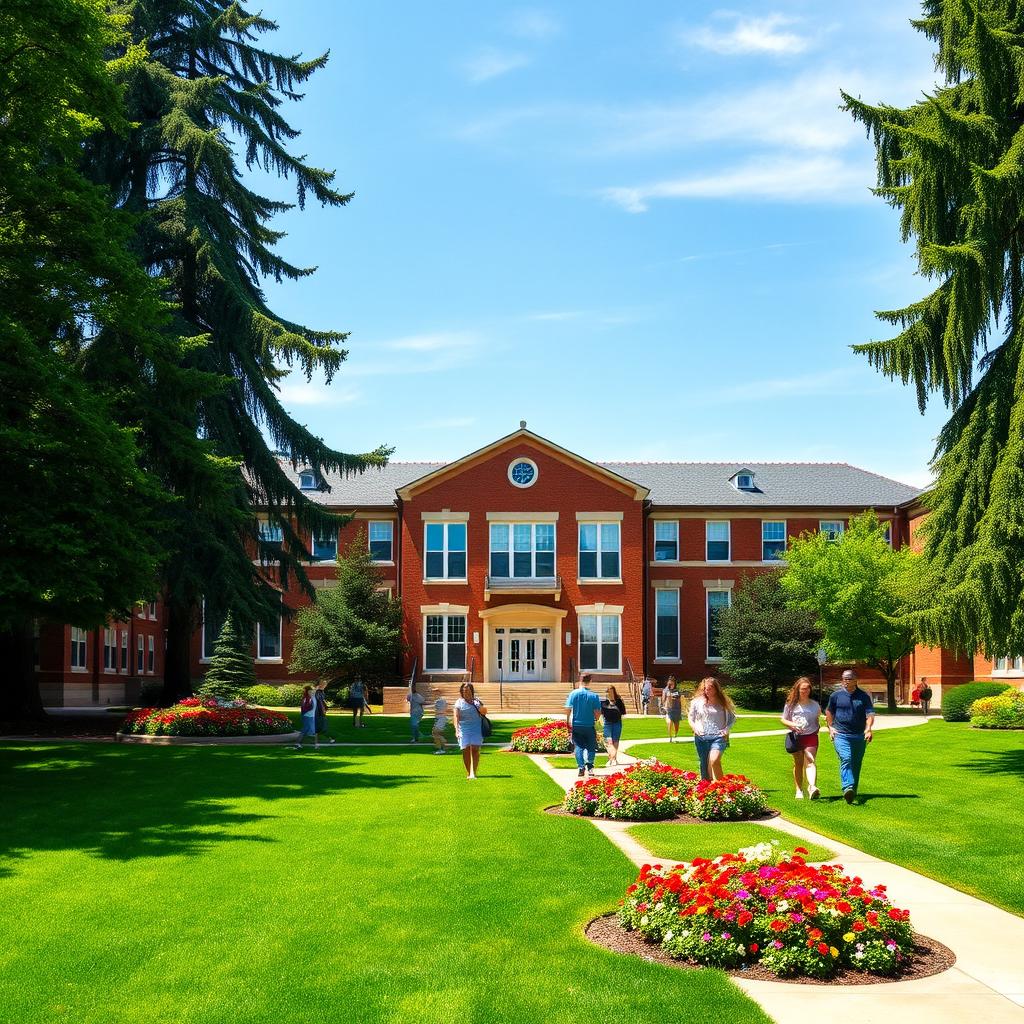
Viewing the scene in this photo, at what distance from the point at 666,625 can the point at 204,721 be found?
88.2 ft

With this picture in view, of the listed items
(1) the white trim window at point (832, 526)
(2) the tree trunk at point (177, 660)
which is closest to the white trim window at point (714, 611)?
(1) the white trim window at point (832, 526)

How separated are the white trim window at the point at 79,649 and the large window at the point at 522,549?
56.3 ft

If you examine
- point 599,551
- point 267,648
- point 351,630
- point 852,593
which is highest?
point 599,551

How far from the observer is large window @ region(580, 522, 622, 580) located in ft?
156

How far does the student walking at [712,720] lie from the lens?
1514cm

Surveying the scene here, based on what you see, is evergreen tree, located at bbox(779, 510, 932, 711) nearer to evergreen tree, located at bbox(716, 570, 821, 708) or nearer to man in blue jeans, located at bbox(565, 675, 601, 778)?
evergreen tree, located at bbox(716, 570, 821, 708)

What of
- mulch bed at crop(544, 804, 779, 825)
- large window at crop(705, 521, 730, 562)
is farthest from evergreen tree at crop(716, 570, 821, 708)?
mulch bed at crop(544, 804, 779, 825)

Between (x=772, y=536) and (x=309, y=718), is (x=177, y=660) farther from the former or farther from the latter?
(x=772, y=536)

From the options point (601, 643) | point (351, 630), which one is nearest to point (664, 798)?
point (351, 630)

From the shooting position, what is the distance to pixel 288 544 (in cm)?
3338

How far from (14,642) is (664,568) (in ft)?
96.3

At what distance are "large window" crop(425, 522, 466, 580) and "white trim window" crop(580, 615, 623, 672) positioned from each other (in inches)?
227

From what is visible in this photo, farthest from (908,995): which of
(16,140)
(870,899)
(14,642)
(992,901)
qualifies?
(14,642)

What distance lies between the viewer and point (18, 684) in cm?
2916
